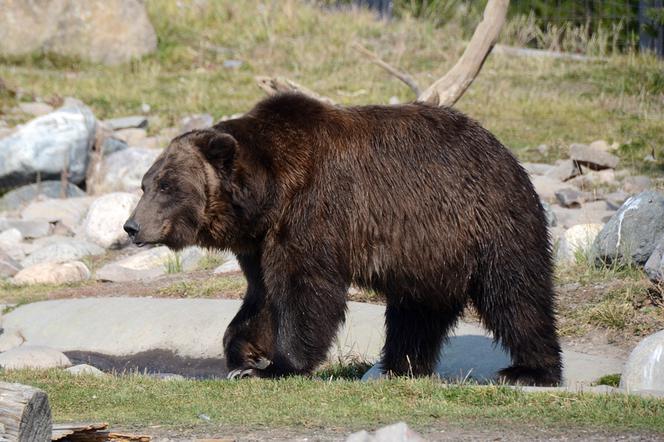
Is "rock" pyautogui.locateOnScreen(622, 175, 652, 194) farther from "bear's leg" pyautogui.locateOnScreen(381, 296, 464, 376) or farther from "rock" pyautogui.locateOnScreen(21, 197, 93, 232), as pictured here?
"rock" pyautogui.locateOnScreen(21, 197, 93, 232)

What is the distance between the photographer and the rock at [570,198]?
574 inches

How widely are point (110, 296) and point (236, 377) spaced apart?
4.44m

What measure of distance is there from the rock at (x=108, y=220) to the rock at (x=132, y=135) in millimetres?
3542

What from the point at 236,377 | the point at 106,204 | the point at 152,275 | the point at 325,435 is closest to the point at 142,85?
the point at 106,204

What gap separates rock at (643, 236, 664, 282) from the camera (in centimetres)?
972

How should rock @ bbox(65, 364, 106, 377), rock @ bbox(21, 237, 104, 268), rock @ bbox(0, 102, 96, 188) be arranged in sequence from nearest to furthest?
rock @ bbox(65, 364, 106, 377)
rock @ bbox(21, 237, 104, 268)
rock @ bbox(0, 102, 96, 188)

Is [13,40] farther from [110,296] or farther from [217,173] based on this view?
[217,173]

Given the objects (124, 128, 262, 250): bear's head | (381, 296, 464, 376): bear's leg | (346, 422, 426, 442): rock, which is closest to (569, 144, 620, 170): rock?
(381, 296, 464, 376): bear's leg

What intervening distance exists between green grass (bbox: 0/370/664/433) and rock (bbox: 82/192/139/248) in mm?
7434

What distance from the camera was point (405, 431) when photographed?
5285 mm

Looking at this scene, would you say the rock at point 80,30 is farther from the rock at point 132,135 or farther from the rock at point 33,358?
the rock at point 33,358

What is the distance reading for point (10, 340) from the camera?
11188 mm

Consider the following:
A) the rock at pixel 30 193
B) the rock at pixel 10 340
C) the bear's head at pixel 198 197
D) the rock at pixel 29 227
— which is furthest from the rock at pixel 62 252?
the bear's head at pixel 198 197

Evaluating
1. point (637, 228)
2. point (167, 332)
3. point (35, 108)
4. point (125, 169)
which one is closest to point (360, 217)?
point (167, 332)
